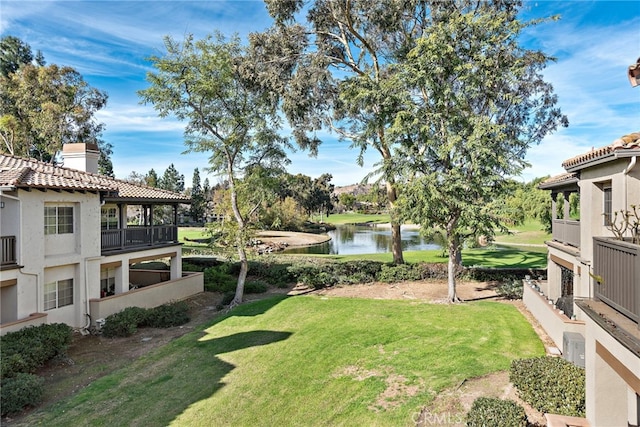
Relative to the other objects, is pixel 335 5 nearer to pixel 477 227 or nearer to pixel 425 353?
pixel 477 227

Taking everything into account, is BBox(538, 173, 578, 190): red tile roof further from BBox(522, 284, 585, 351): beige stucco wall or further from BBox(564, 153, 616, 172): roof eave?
BBox(522, 284, 585, 351): beige stucco wall

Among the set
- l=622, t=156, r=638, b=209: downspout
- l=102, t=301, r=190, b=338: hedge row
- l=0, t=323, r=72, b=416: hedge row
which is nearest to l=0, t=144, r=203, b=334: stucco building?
l=0, t=323, r=72, b=416: hedge row

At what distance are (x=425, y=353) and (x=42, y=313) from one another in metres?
12.7

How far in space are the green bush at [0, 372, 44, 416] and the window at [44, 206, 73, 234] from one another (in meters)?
6.15

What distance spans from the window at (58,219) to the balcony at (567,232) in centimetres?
1850

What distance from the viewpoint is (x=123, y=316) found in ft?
48.5

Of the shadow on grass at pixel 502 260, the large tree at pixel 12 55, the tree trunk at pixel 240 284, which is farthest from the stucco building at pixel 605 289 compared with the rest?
the large tree at pixel 12 55

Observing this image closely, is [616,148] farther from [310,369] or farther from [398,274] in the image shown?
[398,274]

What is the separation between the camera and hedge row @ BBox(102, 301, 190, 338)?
1429 cm

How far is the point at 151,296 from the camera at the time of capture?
57.8 feet

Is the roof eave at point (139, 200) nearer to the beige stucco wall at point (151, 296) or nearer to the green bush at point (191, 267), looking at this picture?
the beige stucco wall at point (151, 296)

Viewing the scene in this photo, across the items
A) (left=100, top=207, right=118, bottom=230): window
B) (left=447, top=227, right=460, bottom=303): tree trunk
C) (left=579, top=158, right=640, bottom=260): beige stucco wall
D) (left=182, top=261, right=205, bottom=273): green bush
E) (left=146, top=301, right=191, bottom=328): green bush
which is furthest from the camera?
(left=182, top=261, right=205, bottom=273): green bush

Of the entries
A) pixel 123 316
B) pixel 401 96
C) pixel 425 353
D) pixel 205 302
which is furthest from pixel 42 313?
pixel 401 96

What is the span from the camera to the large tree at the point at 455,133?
564 inches
